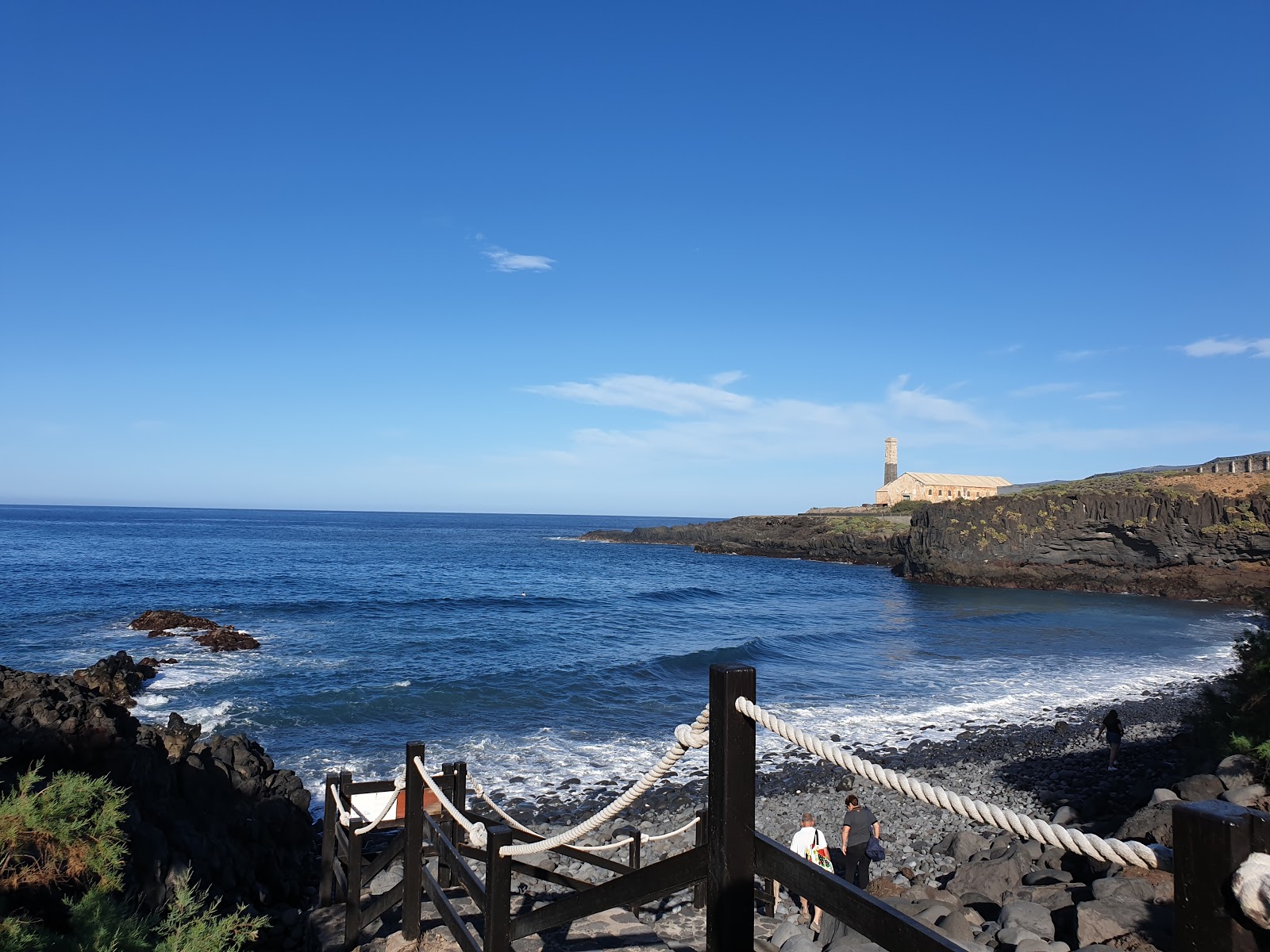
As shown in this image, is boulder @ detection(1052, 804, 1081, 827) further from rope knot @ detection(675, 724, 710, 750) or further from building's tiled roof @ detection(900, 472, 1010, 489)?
building's tiled roof @ detection(900, 472, 1010, 489)

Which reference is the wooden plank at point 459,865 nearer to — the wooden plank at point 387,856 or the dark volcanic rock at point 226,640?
the wooden plank at point 387,856

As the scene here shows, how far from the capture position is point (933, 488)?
100m

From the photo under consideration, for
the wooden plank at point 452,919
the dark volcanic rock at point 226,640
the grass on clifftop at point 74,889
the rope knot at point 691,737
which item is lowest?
the dark volcanic rock at point 226,640

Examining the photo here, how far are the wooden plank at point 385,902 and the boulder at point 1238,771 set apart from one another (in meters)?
8.36

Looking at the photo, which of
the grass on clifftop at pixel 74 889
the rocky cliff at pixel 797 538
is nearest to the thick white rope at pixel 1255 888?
the grass on clifftop at pixel 74 889

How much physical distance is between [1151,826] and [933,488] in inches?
3854

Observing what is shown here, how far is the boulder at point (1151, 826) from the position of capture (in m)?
8.05

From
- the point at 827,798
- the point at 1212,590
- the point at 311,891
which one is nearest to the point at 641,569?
the point at 1212,590

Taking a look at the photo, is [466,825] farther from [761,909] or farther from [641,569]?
[641,569]

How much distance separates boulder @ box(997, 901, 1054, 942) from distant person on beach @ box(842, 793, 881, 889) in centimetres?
187

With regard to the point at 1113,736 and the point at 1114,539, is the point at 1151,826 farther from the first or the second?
the point at 1114,539

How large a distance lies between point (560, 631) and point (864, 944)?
25323 millimetres

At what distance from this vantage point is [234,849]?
328 inches

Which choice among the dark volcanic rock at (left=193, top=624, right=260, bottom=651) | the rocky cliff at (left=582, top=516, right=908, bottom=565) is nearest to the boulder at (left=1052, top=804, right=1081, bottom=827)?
the dark volcanic rock at (left=193, top=624, right=260, bottom=651)
